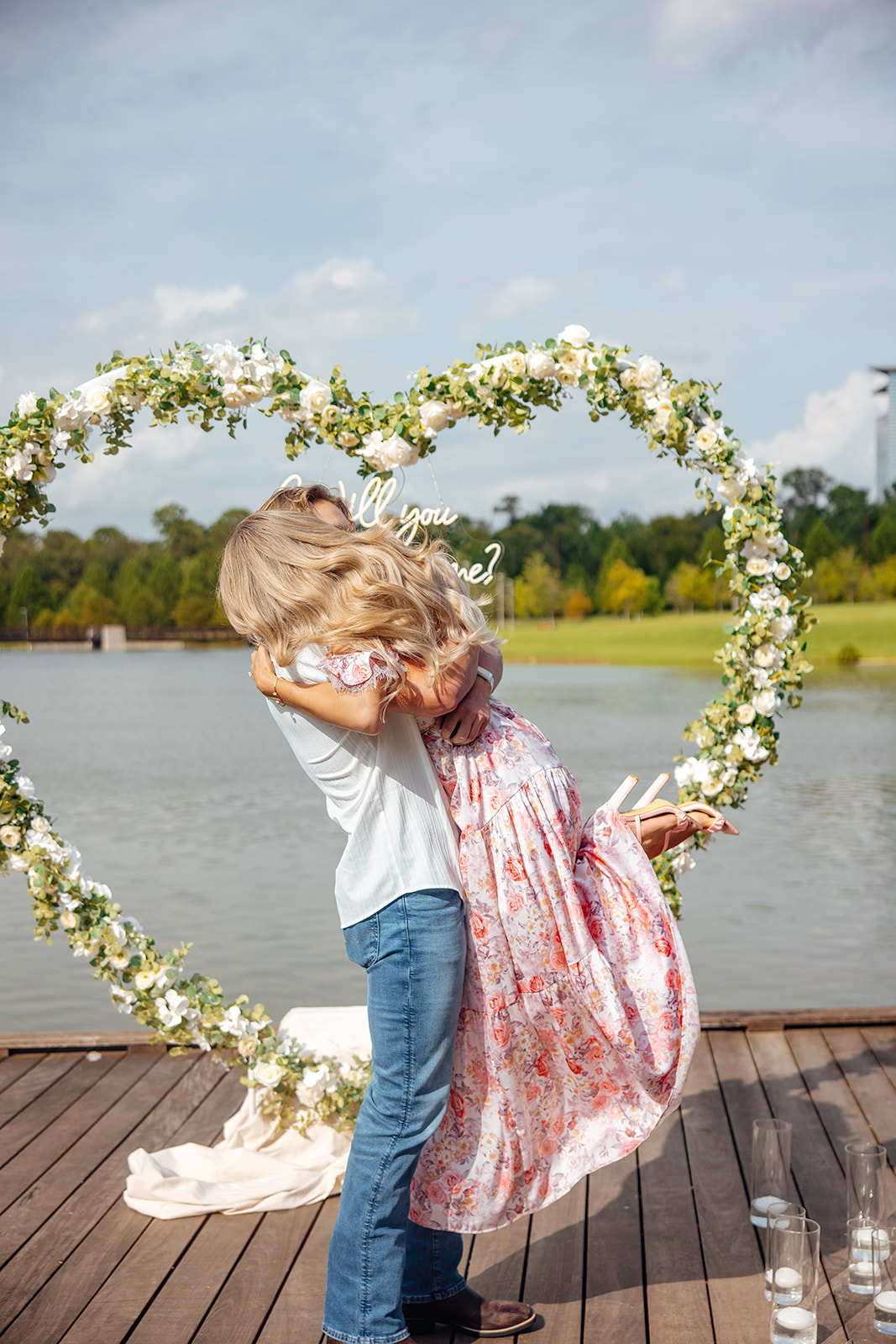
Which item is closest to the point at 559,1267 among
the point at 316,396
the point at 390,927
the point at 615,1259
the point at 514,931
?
the point at 615,1259

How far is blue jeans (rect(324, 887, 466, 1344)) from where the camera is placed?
81.2 inches

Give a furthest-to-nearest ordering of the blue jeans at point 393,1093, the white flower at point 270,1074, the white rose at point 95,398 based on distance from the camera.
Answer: the white rose at point 95,398 < the white flower at point 270,1074 < the blue jeans at point 393,1093

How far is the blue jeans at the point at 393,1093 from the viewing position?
2.06 metres

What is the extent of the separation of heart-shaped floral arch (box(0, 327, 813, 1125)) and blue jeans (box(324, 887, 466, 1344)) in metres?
0.98

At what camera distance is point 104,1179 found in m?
3.18

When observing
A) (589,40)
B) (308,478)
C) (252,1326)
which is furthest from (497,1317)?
(589,40)

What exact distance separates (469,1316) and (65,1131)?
5.16 ft

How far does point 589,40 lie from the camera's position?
941 cm

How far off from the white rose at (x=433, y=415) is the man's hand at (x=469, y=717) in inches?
47.6

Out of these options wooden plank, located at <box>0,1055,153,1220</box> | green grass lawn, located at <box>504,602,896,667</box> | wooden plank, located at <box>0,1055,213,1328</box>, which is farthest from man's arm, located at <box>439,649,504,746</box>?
green grass lawn, located at <box>504,602,896,667</box>

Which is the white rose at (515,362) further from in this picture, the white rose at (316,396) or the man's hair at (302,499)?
the man's hair at (302,499)

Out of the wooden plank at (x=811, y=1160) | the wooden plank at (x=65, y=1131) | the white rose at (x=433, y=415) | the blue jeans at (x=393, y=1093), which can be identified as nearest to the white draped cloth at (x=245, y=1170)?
the wooden plank at (x=65, y=1131)

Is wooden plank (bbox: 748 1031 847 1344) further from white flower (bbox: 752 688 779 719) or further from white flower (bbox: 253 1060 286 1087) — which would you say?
white flower (bbox: 253 1060 286 1087)

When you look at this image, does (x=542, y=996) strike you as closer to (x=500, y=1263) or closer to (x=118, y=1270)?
(x=500, y=1263)
